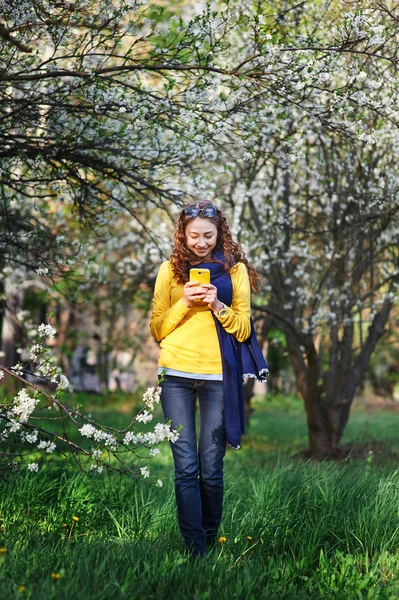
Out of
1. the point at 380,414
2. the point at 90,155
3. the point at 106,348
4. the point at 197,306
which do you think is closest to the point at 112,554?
the point at 197,306

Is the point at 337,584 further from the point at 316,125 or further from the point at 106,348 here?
the point at 106,348

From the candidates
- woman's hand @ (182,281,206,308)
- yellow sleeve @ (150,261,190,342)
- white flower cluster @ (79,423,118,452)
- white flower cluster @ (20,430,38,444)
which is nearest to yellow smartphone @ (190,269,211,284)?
A: woman's hand @ (182,281,206,308)

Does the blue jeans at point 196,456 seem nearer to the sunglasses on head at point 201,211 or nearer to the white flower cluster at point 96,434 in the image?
the white flower cluster at point 96,434

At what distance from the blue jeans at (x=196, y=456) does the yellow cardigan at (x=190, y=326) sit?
3.8 inches

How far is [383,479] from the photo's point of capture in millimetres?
4656

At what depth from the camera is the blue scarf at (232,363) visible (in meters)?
3.69

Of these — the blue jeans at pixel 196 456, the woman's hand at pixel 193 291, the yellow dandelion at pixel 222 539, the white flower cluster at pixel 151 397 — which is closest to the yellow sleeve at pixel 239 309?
the woman's hand at pixel 193 291

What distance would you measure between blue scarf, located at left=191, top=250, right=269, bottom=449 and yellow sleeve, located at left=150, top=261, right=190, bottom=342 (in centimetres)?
19

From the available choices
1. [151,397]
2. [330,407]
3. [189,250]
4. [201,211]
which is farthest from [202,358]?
[330,407]

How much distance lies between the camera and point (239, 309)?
3840 mm

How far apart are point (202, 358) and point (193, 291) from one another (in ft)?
1.17

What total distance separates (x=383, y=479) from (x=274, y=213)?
3744 mm

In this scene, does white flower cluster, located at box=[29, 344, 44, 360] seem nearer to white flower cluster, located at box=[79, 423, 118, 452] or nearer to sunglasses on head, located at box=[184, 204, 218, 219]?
white flower cluster, located at box=[79, 423, 118, 452]

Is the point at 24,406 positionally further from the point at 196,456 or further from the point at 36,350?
the point at 196,456
